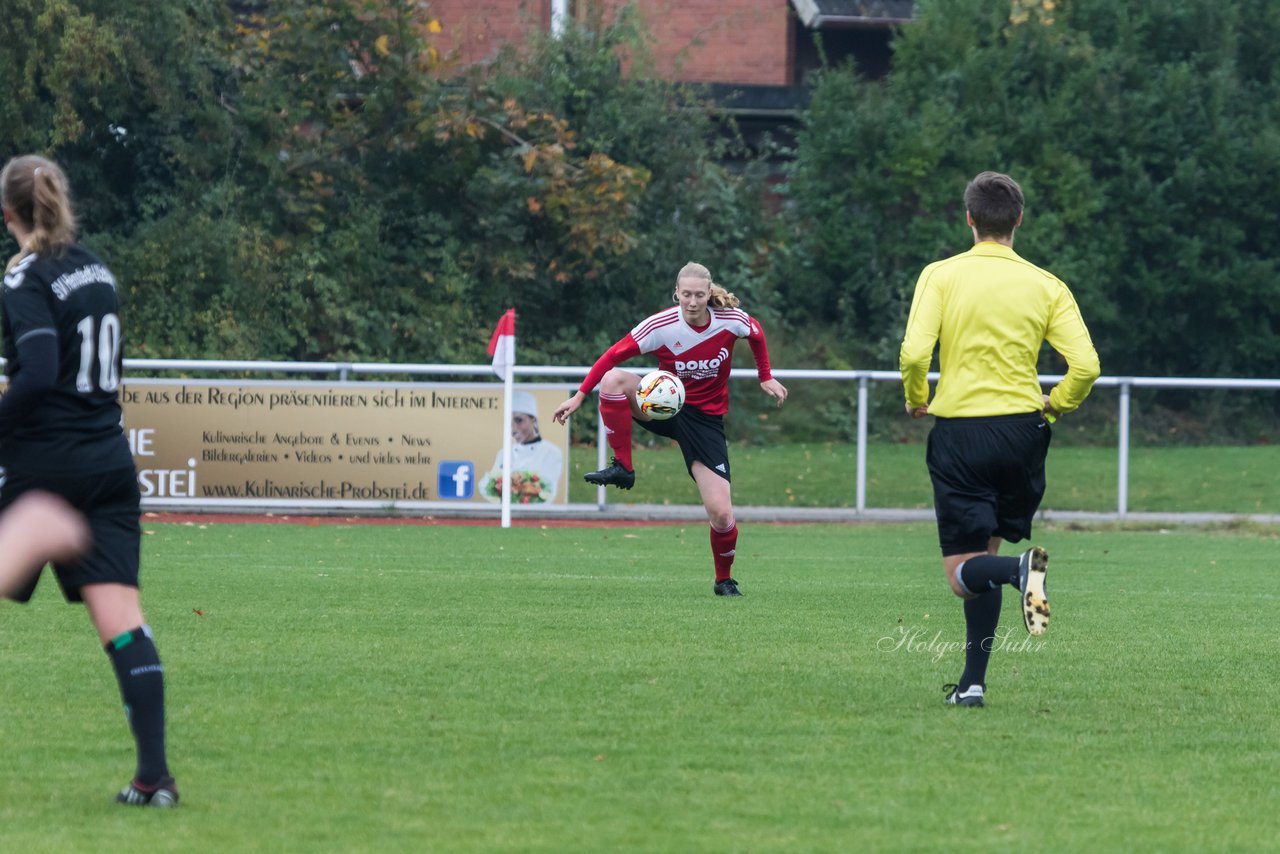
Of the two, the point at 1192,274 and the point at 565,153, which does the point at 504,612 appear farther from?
the point at 1192,274

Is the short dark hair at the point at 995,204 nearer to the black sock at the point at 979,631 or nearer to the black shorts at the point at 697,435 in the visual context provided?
the black sock at the point at 979,631

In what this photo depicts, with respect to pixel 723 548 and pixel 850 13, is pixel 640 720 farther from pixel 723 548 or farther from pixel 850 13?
pixel 850 13

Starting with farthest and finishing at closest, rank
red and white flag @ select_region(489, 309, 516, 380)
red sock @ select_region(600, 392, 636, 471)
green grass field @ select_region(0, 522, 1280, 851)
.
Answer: red and white flag @ select_region(489, 309, 516, 380) → red sock @ select_region(600, 392, 636, 471) → green grass field @ select_region(0, 522, 1280, 851)

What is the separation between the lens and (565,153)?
2433 cm

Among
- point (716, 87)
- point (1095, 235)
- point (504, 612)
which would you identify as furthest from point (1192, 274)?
point (504, 612)

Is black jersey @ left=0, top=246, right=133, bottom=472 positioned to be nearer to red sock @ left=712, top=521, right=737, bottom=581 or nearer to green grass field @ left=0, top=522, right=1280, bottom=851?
green grass field @ left=0, top=522, right=1280, bottom=851

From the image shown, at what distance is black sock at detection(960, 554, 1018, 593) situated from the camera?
20.8ft

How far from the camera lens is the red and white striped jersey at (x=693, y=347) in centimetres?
1066

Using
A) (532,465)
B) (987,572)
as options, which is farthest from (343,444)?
(987,572)

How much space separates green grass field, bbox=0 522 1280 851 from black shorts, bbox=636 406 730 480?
0.80 metres

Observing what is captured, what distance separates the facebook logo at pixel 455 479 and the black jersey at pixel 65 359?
1267 cm

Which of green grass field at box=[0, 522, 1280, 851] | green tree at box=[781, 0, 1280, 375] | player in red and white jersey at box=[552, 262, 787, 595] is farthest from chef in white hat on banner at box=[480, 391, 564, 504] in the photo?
green tree at box=[781, 0, 1280, 375]

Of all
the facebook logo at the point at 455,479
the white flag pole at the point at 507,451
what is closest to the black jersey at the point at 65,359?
the white flag pole at the point at 507,451

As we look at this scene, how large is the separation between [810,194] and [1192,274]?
5.64 meters
